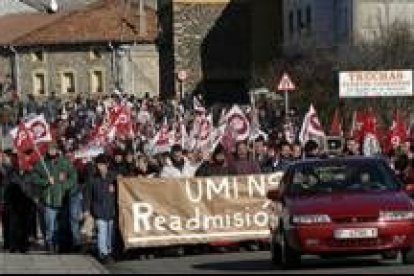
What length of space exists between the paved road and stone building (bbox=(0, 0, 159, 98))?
76.6m

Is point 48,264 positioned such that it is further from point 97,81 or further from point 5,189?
point 97,81

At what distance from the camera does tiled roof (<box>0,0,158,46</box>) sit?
4034 inches

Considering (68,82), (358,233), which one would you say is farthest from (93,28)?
(358,233)

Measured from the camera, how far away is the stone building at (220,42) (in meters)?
94.9

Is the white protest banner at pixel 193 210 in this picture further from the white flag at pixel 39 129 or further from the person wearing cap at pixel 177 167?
the white flag at pixel 39 129

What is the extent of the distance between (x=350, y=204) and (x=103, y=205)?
555 centimetres

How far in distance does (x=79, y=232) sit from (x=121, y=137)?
10036mm

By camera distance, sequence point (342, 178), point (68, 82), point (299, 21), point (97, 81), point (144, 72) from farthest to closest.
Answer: point (68, 82), point (97, 81), point (144, 72), point (299, 21), point (342, 178)

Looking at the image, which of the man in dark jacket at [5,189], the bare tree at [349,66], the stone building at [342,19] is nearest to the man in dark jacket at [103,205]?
the man in dark jacket at [5,189]

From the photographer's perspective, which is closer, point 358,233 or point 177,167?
point 358,233

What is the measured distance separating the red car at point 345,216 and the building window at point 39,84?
86257mm

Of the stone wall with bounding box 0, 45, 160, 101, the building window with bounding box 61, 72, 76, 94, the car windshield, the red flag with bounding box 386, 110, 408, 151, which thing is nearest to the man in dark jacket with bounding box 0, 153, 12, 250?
the car windshield

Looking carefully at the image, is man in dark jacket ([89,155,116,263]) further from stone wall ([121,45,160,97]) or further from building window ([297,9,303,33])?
stone wall ([121,45,160,97])

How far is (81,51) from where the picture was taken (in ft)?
345
